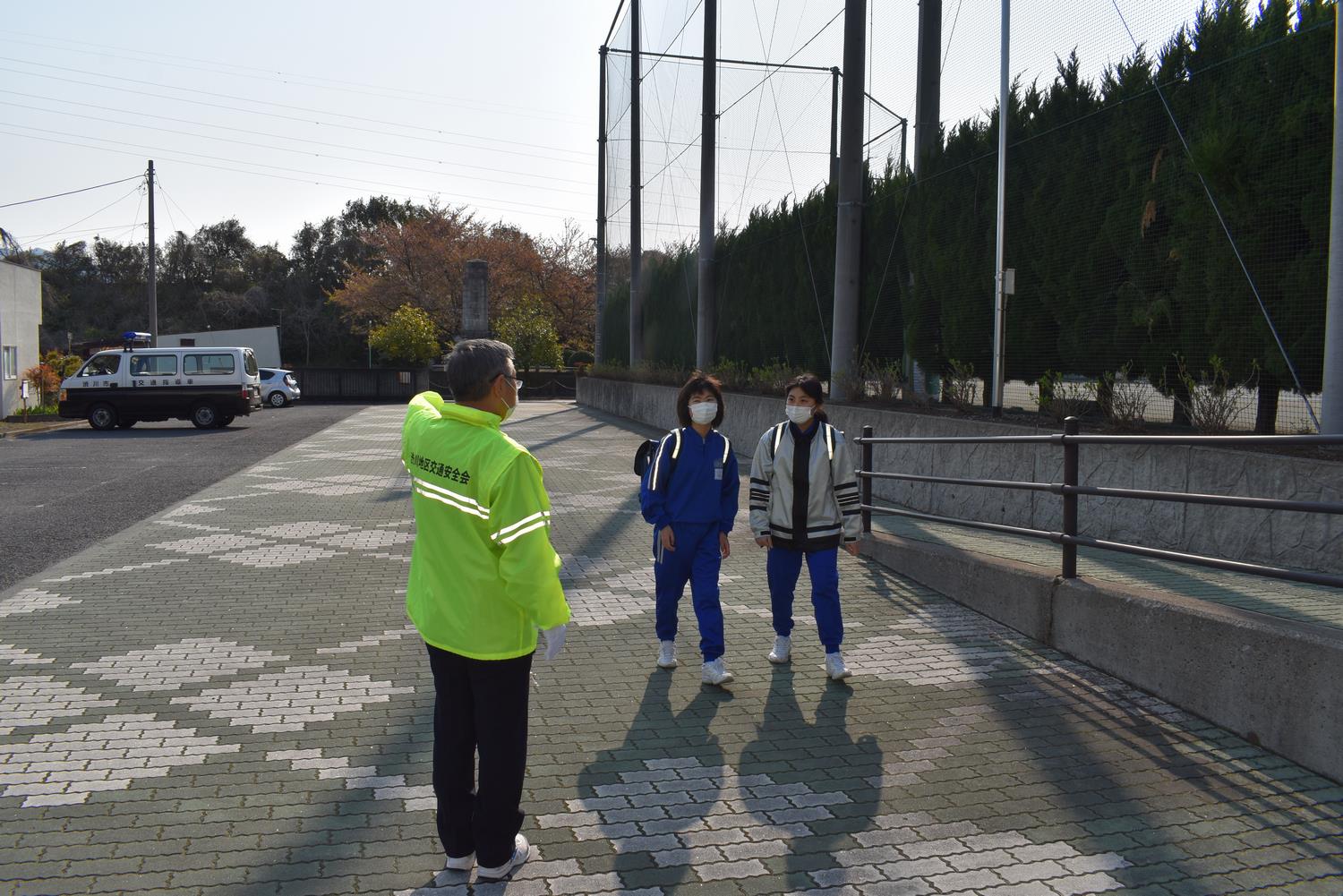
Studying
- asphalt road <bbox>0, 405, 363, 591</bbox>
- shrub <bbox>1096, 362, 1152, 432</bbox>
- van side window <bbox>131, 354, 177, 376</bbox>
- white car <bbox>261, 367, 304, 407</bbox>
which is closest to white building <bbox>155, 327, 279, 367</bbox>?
white car <bbox>261, 367, 304, 407</bbox>

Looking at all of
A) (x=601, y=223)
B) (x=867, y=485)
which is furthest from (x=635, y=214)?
(x=867, y=485)

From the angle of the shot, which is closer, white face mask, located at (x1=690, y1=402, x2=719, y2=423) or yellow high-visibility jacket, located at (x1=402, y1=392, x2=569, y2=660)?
yellow high-visibility jacket, located at (x1=402, y1=392, x2=569, y2=660)

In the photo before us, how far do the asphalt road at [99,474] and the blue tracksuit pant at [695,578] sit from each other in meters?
5.23

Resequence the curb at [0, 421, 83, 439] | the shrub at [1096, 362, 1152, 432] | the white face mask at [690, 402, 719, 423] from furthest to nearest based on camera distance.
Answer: the curb at [0, 421, 83, 439] < the shrub at [1096, 362, 1152, 432] < the white face mask at [690, 402, 719, 423]

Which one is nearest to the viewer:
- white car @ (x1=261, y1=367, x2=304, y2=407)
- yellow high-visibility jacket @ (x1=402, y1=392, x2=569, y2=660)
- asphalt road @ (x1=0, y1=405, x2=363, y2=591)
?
yellow high-visibility jacket @ (x1=402, y1=392, x2=569, y2=660)

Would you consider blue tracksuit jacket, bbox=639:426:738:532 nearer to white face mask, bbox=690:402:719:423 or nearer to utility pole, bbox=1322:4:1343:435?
white face mask, bbox=690:402:719:423

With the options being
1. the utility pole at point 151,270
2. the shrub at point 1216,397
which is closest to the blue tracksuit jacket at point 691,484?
the shrub at point 1216,397

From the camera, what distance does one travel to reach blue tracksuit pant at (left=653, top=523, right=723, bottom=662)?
558cm

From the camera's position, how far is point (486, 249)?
5684 cm

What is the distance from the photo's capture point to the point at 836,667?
18.4 feet

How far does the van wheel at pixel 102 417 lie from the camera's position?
27.6 m

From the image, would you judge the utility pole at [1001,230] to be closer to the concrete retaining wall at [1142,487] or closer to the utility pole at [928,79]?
the concrete retaining wall at [1142,487]

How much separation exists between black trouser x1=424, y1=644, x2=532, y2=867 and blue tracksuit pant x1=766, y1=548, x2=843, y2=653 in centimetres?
248

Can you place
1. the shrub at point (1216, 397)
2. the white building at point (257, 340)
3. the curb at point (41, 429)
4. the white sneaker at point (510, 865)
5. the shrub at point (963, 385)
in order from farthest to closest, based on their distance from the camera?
the white building at point (257, 340)
the curb at point (41, 429)
the shrub at point (963, 385)
the shrub at point (1216, 397)
the white sneaker at point (510, 865)
